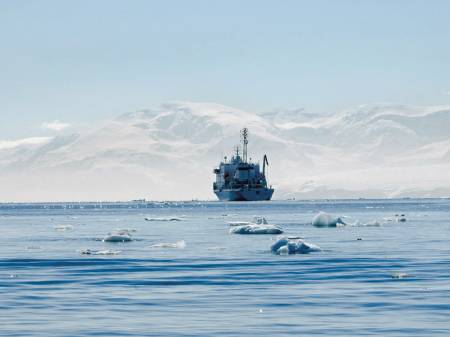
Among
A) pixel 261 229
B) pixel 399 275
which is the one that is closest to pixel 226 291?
pixel 399 275

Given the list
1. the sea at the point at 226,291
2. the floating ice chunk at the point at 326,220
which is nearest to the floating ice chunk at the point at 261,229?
the sea at the point at 226,291

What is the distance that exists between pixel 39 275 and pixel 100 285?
16.0 feet

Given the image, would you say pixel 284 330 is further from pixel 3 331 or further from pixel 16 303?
pixel 16 303

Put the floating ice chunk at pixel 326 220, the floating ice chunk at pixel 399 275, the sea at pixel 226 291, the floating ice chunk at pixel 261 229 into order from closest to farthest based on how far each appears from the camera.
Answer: the sea at pixel 226 291
the floating ice chunk at pixel 399 275
the floating ice chunk at pixel 261 229
the floating ice chunk at pixel 326 220

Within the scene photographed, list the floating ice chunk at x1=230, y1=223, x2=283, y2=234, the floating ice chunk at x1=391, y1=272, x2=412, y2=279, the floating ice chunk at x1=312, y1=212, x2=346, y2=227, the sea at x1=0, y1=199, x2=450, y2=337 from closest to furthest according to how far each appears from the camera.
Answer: the sea at x1=0, y1=199, x2=450, y2=337 → the floating ice chunk at x1=391, y1=272, x2=412, y2=279 → the floating ice chunk at x1=230, y1=223, x2=283, y2=234 → the floating ice chunk at x1=312, y1=212, x2=346, y2=227

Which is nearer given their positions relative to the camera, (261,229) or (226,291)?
(226,291)

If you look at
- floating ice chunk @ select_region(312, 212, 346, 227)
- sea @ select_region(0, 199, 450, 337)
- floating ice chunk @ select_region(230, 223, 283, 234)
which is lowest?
sea @ select_region(0, 199, 450, 337)

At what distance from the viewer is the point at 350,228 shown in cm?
8044

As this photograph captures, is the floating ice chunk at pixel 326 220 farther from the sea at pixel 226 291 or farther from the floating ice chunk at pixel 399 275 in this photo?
the floating ice chunk at pixel 399 275

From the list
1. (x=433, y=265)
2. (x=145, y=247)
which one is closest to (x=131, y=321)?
(x=433, y=265)

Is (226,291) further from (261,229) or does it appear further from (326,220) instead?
(326,220)

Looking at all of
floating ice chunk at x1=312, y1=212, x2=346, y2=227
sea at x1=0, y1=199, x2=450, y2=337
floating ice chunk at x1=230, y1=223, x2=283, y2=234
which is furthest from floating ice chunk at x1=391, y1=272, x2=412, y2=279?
floating ice chunk at x1=312, y1=212, x2=346, y2=227

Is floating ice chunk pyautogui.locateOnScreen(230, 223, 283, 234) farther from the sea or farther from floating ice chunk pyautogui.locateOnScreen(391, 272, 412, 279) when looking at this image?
floating ice chunk pyautogui.locateOnScreen(391, 272, 412, 279)

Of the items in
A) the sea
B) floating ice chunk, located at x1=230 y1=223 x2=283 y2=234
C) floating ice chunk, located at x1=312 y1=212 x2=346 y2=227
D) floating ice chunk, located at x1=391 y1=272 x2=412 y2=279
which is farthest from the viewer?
floating ice chunk, located at x1=312 y1=212 x2=346 y2=227
